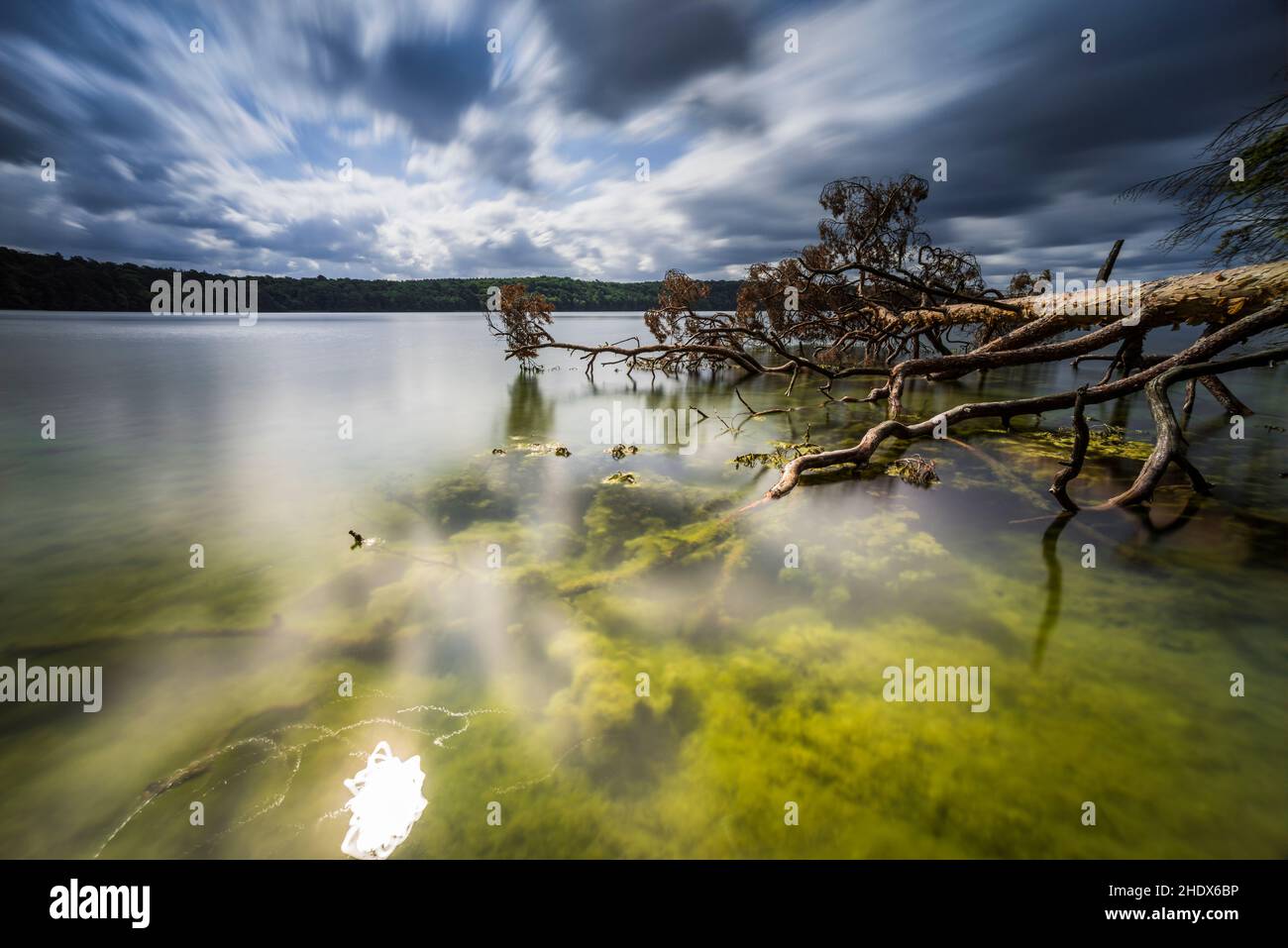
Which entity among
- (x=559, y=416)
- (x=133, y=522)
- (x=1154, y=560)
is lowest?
(x=1154, y=560)

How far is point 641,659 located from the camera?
3.78 m

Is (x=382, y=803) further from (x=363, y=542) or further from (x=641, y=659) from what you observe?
(x=363, y=542)

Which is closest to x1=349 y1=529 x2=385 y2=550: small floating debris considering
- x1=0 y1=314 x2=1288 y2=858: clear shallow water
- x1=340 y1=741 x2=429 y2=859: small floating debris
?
x1=0 y1=314 x2=1288 y2=858: clear shallow water

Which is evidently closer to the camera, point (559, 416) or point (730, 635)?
point (730, 635)

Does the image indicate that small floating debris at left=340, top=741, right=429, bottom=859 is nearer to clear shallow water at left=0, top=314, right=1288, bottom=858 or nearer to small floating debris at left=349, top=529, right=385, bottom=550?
clear shallow water at left=0, top=314, right=1288, bottom=858

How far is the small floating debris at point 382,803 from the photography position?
2.42 meters

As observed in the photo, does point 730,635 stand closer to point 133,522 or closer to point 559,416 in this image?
point 133,522

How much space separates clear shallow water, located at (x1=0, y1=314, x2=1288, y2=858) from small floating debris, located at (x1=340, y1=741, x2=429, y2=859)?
9 centimetres

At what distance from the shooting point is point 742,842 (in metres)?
2.38

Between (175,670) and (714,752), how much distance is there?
410 cm

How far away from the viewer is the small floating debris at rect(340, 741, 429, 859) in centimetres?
242
